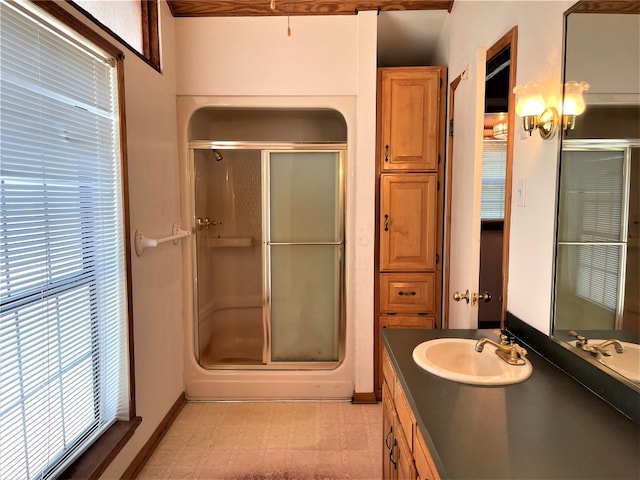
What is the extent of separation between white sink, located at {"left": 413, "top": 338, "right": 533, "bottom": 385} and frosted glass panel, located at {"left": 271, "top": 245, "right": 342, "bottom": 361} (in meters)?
1.48

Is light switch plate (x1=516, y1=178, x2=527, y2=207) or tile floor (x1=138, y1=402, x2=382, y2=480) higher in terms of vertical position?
light switch plate (x1=516, y1=178, x2=527, y2=207)

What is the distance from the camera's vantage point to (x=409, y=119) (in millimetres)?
2570

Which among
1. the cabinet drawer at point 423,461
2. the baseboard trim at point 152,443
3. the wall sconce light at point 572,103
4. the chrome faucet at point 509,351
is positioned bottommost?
the baseboard trim at point 152,443

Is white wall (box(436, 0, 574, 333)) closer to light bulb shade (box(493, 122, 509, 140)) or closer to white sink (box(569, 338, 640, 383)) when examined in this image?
light bulb shade (box(493, 122, 509, 140))

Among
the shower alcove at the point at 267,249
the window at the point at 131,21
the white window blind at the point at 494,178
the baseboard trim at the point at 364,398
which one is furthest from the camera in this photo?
the shower alcove at the point at 267,249

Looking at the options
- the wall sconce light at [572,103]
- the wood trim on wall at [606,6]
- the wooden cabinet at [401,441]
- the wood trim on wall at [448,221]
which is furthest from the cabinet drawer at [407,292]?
the wood trim on wall at [606,6]

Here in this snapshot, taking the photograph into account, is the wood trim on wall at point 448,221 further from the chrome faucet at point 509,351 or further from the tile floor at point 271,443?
the chrome faucet at point 509,351

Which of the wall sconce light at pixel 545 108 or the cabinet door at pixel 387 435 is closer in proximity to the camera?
the wall sconce light at pixel 545 108

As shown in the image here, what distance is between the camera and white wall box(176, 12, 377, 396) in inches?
97.8

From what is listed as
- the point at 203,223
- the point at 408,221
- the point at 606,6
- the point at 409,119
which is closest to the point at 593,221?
the point at 606,6

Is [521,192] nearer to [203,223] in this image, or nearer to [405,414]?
[405,414]

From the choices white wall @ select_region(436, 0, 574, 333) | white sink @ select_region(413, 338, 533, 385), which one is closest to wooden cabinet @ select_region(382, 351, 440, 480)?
white sink @ select_region(413, 338, 533, 385)

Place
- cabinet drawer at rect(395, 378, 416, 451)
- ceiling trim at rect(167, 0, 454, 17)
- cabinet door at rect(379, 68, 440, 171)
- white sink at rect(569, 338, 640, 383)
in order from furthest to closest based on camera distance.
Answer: cabinet door at rect(379, 68, 440, 171)
ceiling trim at rect(167, 0, 454, 17)
cabinet drawer at rect(395, 378, 416, 451)
white sink at rect(569, 338, 640, 383)

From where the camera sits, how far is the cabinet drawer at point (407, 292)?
2658 mm
